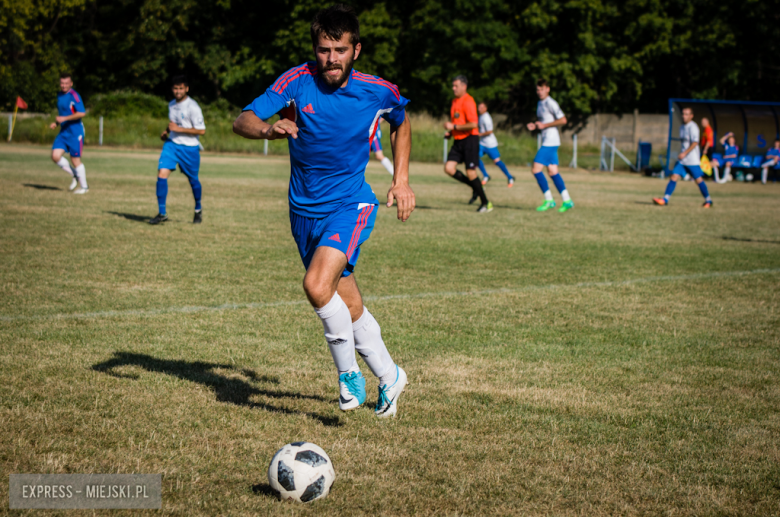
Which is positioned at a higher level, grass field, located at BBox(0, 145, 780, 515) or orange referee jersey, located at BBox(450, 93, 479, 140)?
orange referee jersey, located at BBox(450, 93, 479, 140)

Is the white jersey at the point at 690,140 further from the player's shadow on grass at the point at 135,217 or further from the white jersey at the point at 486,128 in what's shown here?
the player's shadow on grass at the point at 135,217

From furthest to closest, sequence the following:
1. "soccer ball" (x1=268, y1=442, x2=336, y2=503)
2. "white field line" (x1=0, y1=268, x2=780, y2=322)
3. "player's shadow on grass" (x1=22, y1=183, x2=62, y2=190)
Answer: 1. "player's shadow on grass" (x1=22, y1=183, x2=62, y2=190)
2. "white field line" (x1=0, y1=268, x2=780, y2=322)
3. "soccer ball" (x1=268, y1=442, x2=336, y2=503)

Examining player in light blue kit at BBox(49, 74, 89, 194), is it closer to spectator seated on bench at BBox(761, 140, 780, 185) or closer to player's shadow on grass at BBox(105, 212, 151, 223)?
player's shadow on grass at BBox(105, 212, 151, 223)

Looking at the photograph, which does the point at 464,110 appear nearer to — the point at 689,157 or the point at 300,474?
the point at 689,157

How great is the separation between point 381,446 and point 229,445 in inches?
28.8

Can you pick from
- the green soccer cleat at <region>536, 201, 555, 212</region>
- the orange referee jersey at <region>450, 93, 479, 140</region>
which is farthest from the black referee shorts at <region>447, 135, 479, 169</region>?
the green soccer cleat at <region>536, 201, 555, 212</region>

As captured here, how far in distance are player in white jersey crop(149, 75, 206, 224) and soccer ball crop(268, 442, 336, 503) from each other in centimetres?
886

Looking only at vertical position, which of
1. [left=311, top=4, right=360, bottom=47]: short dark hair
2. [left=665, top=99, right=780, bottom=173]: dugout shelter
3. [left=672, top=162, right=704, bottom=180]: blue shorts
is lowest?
[left=672, top=162, right=704, bottom=180]: blue shorts

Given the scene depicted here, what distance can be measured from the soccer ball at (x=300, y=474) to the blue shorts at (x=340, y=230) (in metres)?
1.15

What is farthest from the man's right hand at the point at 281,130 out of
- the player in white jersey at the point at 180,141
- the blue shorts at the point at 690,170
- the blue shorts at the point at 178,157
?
the blue shorts at the point at 690,170

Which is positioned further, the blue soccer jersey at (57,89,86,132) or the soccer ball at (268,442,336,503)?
the blue soccer jersey at (57,89,86,132)

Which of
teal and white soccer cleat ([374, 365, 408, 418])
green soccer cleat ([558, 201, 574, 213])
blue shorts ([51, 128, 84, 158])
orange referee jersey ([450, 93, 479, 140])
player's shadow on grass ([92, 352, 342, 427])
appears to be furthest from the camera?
blue shorts ([51, 128, 84, 158])

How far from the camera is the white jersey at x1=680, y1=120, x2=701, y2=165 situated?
17156 mm

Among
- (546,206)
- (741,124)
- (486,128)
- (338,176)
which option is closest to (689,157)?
(546,206)
